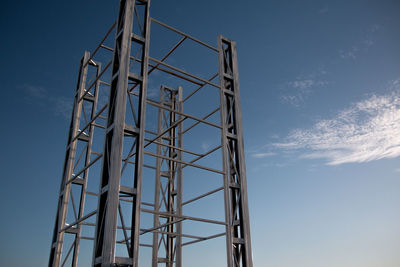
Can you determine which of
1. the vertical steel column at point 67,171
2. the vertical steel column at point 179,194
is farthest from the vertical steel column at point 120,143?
the vertical steel column at point 67,171

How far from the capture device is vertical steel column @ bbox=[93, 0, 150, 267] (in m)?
10.4

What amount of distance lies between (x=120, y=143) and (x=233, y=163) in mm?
5983

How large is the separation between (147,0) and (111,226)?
29.9 feet

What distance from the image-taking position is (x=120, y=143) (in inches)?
450

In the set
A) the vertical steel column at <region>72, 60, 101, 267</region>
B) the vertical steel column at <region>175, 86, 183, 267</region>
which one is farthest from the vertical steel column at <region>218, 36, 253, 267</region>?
the vertical steel column at <region>72, 60, 101, 267</region>

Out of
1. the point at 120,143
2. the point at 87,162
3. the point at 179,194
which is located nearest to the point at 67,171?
the point at 87,162

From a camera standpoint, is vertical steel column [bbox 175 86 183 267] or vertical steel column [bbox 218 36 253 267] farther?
vertical steel column [bbox 175 86 183 267]

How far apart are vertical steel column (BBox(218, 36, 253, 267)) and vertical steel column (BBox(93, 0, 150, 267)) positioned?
4.41 metres

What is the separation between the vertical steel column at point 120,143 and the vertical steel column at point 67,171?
5748 millimetres

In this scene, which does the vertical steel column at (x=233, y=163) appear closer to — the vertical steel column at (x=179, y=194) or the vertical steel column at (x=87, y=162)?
the vertical steel column at (x=179, y=194)

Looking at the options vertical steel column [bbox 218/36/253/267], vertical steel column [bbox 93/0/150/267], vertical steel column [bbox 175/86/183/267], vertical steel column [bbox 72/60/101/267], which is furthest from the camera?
vertical steel column [bbox 175/86/183/267]

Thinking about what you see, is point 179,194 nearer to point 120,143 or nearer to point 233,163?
point 233,163

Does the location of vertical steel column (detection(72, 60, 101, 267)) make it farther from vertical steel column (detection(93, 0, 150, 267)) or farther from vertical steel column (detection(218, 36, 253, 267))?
vertical steel column (detection(218, 36, 253, 267))

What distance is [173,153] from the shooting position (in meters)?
21.2
